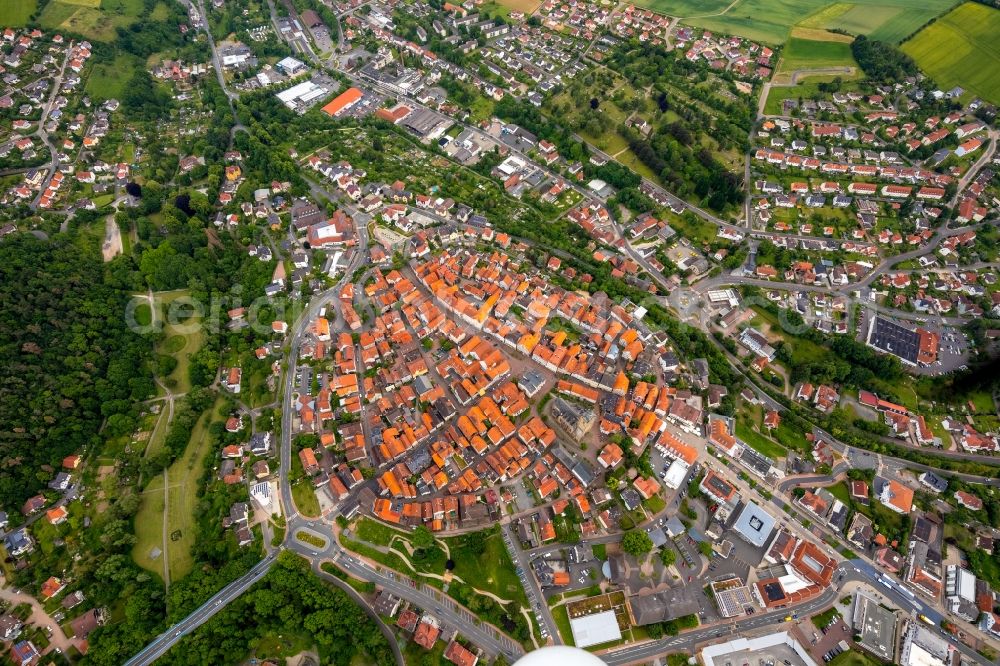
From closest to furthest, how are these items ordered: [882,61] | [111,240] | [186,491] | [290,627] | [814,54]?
1. [290,627]
2. [186,491]
3. [111,240]
4. [882,61]
5. [814,54]

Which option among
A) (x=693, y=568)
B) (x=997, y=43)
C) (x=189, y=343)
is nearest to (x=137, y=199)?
(x=189, y=343)

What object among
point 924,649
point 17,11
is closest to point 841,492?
point 924,649

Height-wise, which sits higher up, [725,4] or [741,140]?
[725,4]

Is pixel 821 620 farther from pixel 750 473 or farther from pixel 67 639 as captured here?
pixel 67 639

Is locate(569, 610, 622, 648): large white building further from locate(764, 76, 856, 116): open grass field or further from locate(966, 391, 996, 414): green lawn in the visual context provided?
locate(764, 76, 856, 116): open grass field

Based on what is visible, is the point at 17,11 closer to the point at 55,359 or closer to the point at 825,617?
the point at 55,359

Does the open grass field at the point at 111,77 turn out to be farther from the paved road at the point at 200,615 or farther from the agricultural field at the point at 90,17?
the paved road at the point at 200,615

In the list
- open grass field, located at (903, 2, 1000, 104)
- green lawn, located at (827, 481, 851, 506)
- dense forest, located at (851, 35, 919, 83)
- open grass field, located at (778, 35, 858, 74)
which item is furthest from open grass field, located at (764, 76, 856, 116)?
green lawn, located at (827, 481, 851, 506)
